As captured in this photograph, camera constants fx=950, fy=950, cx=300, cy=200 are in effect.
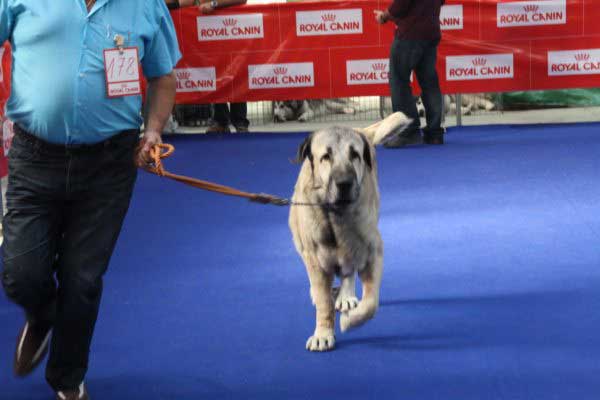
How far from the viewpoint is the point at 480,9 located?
10.5 meters

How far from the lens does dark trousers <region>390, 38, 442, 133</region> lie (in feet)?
31.0

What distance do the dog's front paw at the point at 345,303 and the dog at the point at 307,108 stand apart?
280 inches

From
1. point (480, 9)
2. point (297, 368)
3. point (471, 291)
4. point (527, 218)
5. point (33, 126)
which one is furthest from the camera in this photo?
point (480, 9)

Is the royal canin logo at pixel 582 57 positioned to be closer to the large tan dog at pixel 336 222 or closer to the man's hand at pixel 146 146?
the large tan dog at pixel 336 222

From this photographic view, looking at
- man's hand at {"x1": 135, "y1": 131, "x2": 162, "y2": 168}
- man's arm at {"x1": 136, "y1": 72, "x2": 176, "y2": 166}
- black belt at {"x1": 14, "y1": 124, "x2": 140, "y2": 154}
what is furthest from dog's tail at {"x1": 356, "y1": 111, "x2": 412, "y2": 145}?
black belt at {"x1": 14, "y1": 124, "x2": 140, "y2": 154}

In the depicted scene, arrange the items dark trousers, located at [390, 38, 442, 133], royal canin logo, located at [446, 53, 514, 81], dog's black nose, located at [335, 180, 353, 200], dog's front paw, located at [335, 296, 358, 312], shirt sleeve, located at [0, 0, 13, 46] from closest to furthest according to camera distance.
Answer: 1. shirt sleeve, located at [0, 0, 13, 46]
2. dog's black nose, located at [335, 180, 353, 200]
3. dog's front paw, located at [335, 296, 358, 312]
4. dark trousers, located at [390, 38, 442, 133]
5. royal canin logo, located at [446, 53, 514, 81]

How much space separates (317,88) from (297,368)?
23.4 feet

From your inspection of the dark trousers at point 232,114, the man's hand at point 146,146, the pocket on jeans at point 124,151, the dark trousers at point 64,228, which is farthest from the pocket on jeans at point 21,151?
the dark trousers at point 232,114

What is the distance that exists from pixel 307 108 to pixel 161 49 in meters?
8.25

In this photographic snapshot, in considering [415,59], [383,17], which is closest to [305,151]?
[415,59]

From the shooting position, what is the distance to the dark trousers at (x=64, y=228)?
3312 mm

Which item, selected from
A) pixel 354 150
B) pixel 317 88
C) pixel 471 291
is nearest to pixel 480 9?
pixel 317 88

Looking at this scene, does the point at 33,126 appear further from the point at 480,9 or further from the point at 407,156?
the point at 480,9

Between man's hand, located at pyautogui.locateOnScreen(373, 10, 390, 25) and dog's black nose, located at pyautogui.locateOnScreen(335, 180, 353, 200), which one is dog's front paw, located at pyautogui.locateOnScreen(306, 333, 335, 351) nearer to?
dog's black nose, located at pyautogui.locateOnScreen(335, 180, 353, 200)
